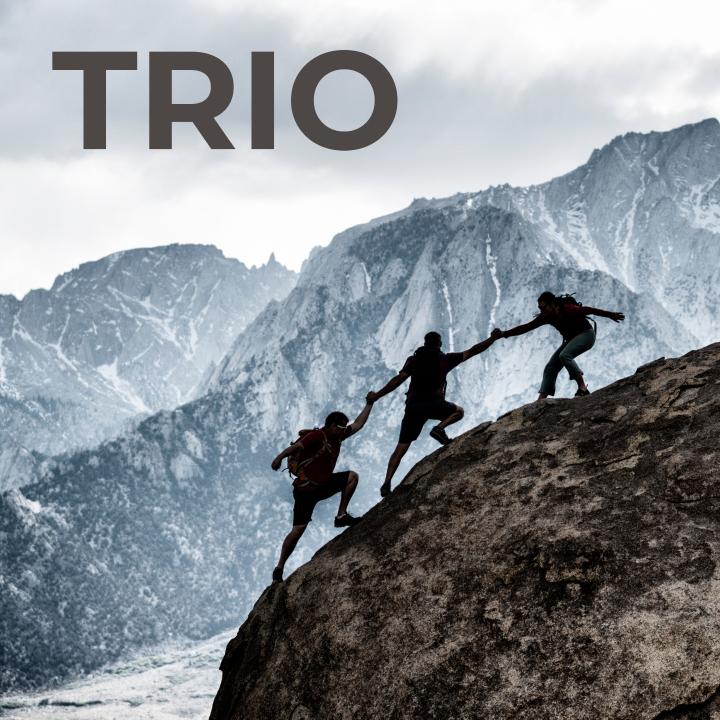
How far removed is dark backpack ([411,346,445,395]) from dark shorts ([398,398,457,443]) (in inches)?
8.9

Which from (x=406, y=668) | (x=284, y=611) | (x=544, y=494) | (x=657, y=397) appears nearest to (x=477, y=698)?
(x=406, y=668)

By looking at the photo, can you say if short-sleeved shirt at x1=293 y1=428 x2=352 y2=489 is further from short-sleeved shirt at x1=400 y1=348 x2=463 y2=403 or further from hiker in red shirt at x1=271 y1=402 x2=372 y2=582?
short-sleeved shirt at x1=400 y1=348 x2=463 y2=403

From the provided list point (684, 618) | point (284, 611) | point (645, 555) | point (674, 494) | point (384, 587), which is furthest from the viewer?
point (284, 611)

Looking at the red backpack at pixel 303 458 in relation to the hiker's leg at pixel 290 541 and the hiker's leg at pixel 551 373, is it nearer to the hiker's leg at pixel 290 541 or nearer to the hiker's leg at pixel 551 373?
the hiker's leg at pixel 290 541

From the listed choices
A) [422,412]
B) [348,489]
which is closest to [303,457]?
[348,489]

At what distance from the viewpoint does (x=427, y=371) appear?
57.6 ft

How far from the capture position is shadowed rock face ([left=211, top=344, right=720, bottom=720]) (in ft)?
35.0

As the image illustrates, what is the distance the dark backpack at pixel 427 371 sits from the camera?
1745 centimetres

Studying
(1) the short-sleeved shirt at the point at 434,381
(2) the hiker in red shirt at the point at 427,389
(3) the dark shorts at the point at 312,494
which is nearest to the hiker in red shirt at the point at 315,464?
(3) the dark shorts at the point at 312,494

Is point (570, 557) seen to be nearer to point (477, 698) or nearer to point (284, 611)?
point (477, 698)

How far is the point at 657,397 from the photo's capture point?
15.0 meters

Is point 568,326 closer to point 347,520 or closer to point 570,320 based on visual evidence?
point 570,320

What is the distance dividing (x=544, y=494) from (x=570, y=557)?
174cm

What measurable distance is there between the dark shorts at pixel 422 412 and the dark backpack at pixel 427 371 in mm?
227
